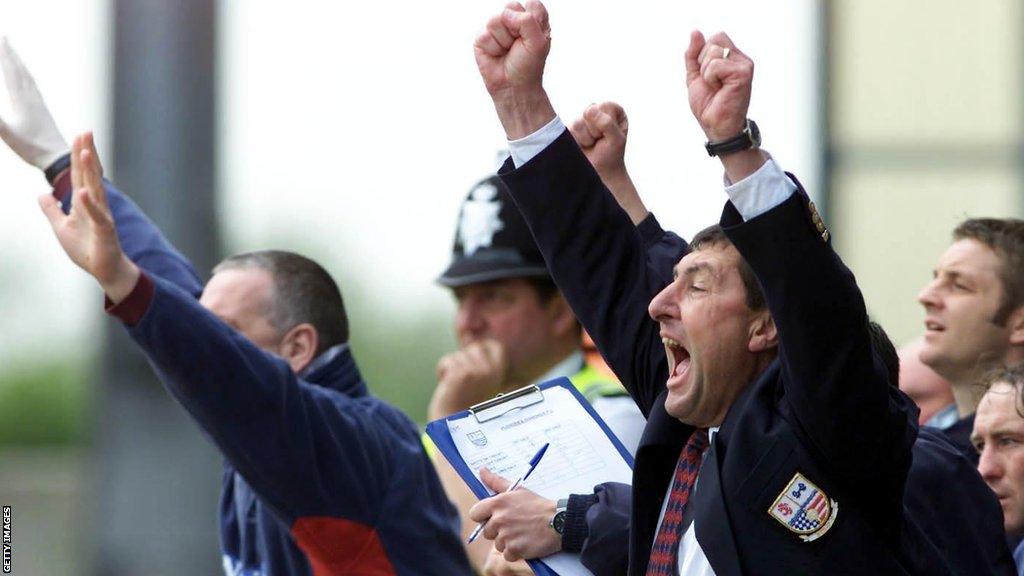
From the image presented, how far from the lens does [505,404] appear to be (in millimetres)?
3775

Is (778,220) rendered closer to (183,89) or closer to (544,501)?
(544,501)

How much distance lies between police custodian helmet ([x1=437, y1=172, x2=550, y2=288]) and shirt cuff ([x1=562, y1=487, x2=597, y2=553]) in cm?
173

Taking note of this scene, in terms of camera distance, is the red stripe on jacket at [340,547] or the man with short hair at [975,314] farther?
the man with short hair at [975,314]

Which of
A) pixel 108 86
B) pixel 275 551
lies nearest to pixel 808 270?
pixel 275 551

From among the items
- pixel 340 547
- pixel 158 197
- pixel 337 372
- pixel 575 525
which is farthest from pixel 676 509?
pixel 158 197

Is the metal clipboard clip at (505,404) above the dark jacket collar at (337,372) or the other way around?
above

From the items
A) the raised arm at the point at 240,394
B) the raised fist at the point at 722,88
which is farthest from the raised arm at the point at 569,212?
the raised arm at the point at 240,394

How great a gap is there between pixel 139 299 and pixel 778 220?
5.00 feet

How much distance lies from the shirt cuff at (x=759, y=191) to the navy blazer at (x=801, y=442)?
0.06ft

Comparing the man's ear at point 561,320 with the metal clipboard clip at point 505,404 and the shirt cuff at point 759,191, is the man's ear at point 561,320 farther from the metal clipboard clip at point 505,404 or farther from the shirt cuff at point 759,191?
the shirt cuff at point 759,191

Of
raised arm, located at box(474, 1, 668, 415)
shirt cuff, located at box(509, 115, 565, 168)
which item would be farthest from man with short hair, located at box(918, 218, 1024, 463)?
shirt cuff, located at box(509, 115, 565, 168)

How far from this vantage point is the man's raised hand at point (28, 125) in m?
4.67

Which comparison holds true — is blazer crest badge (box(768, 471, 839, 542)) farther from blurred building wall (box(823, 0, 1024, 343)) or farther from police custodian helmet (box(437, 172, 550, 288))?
blurred building wall (box(823, 0, 1024, 343))

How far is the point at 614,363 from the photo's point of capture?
376 cm
